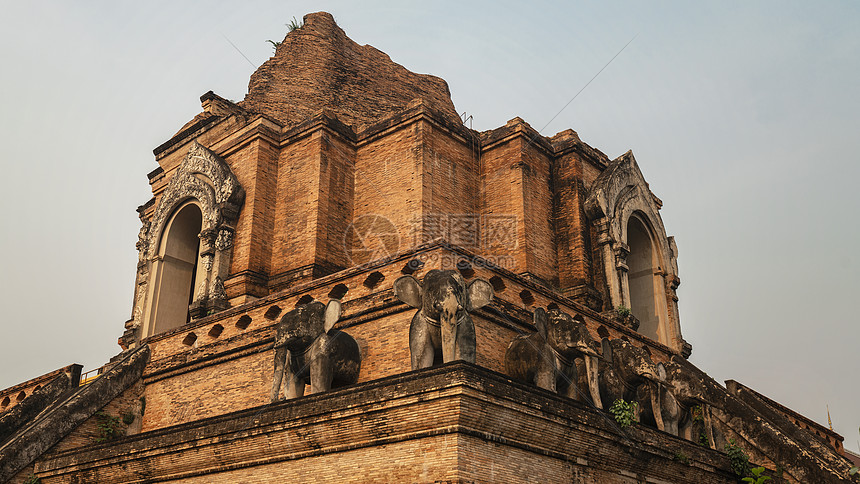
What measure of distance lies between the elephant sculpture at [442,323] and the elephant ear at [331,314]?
1.06 metres

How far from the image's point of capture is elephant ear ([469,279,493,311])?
9570 mm

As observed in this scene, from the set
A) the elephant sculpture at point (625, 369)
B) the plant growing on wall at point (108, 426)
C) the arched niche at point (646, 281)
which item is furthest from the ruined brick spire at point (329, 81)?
the elephant sculpture at point (625, 369)

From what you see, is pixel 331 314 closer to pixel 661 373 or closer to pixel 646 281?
pixel 661 373

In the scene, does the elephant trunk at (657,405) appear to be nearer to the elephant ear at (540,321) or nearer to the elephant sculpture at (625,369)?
the elephant sculpture at (625,369)

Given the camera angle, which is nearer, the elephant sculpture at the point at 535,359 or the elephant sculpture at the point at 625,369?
the elephant sculpture at the point at 535,359

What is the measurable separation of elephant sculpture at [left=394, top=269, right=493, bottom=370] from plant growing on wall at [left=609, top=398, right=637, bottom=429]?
6.06ft

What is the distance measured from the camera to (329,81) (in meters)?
18.8

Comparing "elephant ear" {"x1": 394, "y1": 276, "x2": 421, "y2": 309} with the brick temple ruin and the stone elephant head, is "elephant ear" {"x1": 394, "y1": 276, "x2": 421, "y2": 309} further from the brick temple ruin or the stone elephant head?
the stone elephant head

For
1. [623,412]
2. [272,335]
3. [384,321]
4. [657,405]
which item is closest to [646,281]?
[657,405]

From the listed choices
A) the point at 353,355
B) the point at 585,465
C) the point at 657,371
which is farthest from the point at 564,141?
the point at 585,465

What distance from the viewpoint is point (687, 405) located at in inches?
447

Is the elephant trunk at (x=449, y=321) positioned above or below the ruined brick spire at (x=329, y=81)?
below

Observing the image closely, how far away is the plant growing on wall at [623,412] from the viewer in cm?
930

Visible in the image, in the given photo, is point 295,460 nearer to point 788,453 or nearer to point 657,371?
point 657,371
